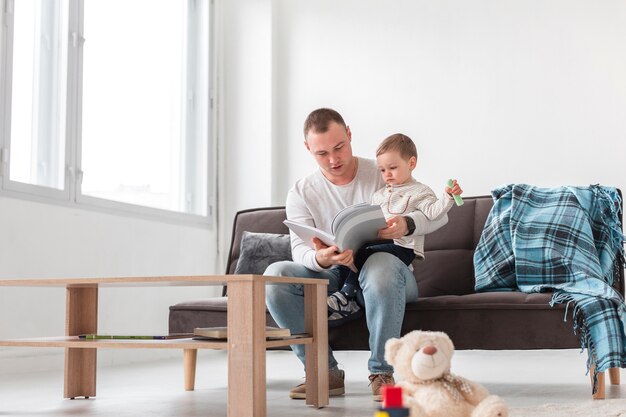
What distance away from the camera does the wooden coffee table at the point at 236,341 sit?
6.44ft

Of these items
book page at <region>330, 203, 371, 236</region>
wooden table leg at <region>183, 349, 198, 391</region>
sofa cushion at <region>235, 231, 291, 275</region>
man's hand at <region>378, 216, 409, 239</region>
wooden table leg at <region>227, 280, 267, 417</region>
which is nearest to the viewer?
wooden table leg at <region>227, 280, 267, 417</region>

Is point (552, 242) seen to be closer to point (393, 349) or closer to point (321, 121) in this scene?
point (321, 121)

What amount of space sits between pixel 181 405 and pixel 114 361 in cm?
179

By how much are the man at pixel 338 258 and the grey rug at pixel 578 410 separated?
0.40m

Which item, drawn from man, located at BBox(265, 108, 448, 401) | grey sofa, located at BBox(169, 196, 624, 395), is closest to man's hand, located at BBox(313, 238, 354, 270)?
man, located at BBox(265, 108, 448, 401)

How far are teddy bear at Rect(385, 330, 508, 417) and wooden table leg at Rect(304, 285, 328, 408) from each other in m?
0.64

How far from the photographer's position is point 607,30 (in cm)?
457

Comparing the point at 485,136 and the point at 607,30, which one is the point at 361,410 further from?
the point at 607,30

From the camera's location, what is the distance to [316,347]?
2340 mm

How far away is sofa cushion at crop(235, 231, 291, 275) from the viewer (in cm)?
322

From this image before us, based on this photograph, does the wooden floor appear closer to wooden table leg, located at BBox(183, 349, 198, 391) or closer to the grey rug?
wooden table leg, located at BBox(183, 349, 198, 391)

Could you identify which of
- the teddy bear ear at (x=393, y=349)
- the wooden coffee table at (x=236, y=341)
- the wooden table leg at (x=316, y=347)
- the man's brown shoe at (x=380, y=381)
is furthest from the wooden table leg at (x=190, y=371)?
the teddy bear ear at (x=393, y=349)

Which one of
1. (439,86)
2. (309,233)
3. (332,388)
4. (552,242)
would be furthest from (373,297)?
(439,86)

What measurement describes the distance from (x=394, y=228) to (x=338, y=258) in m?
0.20
